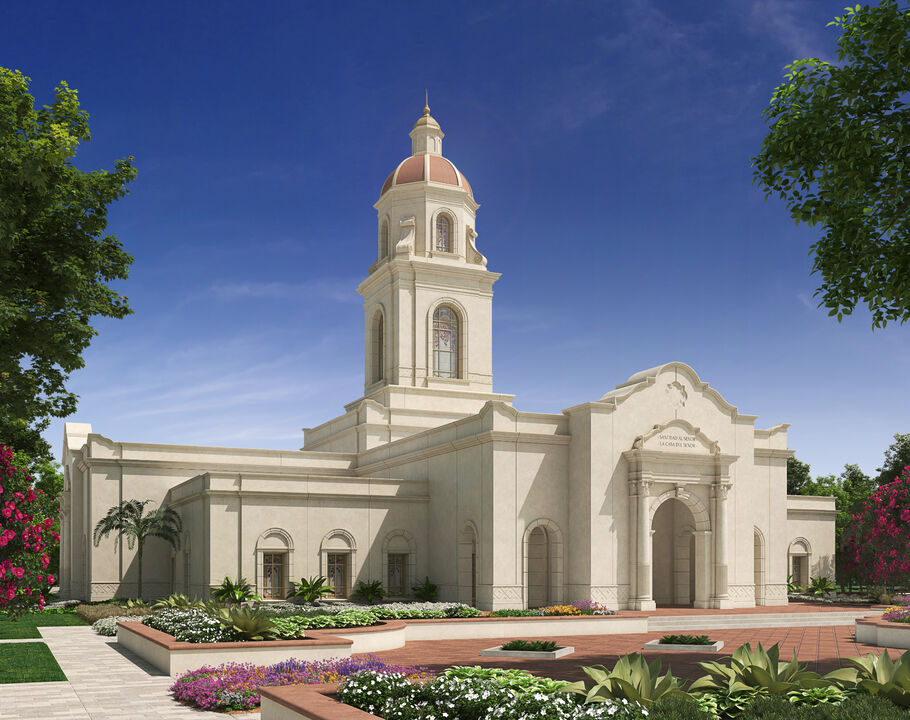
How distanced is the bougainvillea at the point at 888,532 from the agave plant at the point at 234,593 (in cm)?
2442

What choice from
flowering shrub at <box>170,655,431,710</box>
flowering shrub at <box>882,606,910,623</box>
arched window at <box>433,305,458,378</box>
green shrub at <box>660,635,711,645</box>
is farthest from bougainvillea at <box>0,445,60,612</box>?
arched window at <box>433,305,458,378</box>

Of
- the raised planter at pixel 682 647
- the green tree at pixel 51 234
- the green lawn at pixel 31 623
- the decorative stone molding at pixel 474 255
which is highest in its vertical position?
the decorative stone molding at pixel 474 255

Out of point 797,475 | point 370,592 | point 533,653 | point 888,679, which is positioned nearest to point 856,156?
point 888,679

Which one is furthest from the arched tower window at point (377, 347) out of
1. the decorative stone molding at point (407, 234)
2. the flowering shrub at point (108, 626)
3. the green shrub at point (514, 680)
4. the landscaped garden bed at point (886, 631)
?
the green shrub at point (514, 680)

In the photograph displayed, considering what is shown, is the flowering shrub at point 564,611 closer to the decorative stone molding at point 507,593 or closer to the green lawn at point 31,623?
the decorative stone molding at point 507,593

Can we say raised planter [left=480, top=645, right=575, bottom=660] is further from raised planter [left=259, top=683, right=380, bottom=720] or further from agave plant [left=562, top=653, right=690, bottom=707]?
agave plant [left=562, top=653, right=690, bottom=707]

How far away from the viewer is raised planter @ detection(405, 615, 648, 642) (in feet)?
77.8

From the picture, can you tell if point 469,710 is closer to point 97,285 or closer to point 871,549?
point 97,285

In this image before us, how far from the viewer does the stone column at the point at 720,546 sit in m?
33.4

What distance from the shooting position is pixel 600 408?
106ft

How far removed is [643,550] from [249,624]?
17.5m

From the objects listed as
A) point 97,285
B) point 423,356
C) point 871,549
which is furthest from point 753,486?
point 97,285

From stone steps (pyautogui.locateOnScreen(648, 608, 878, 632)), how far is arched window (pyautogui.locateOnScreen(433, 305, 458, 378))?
61.1ft

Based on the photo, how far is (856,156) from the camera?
13664 mm
